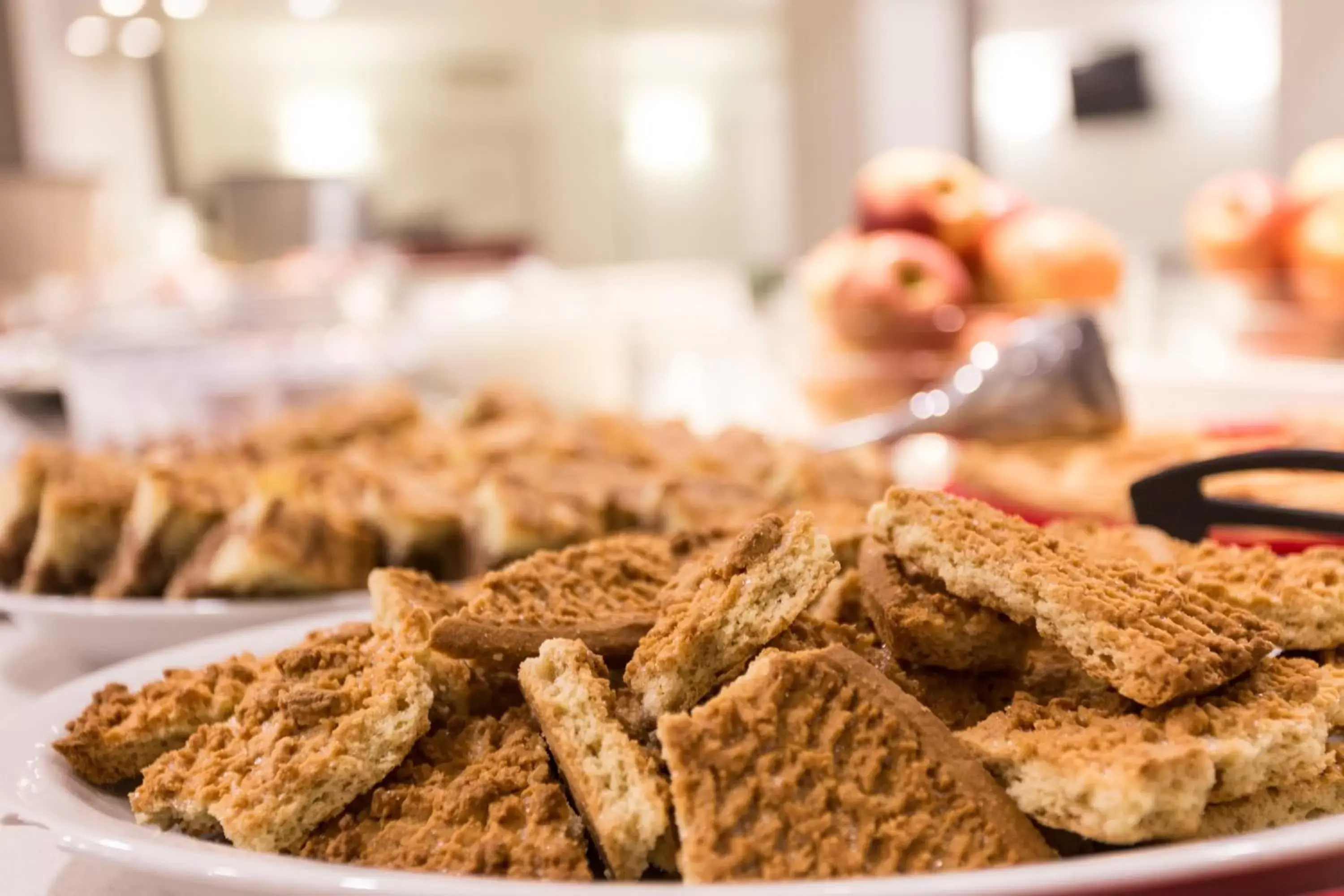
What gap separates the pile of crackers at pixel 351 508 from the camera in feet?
2.97

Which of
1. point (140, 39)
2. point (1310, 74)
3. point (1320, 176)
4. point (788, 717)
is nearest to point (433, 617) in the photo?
point (788, 717)

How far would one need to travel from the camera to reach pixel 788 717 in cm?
52

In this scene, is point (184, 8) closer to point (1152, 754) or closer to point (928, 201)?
point (928, 201)

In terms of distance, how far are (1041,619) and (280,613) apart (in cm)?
54

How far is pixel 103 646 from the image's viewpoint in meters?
0.88

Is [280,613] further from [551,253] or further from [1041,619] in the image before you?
[551,253]

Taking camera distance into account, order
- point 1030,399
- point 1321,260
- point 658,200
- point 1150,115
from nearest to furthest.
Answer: point 1030,399, point 1321,260, point 1150,115, point 658,200

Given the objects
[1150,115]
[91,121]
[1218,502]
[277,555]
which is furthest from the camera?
[91,121]

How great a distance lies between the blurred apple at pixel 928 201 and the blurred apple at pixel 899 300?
0.12 meters

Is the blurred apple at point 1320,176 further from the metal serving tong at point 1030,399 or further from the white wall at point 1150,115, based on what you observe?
the white wall at point 1150,115

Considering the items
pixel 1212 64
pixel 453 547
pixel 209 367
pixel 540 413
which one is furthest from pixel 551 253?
pixel 453 547

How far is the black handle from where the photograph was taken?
70 cm

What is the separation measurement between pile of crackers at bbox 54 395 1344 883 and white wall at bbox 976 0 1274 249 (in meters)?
4.53

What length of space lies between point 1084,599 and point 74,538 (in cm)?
79
